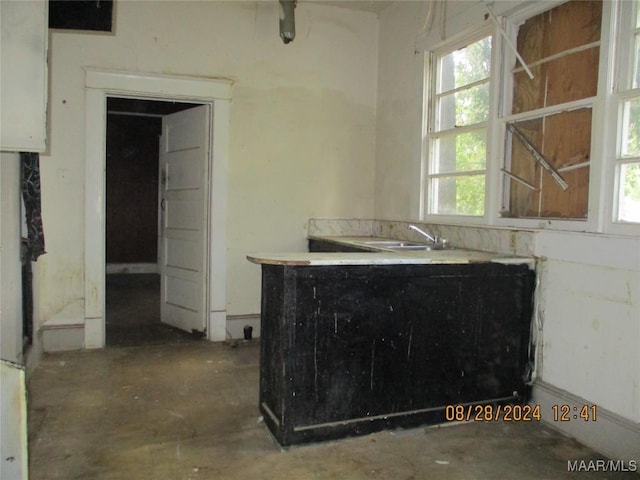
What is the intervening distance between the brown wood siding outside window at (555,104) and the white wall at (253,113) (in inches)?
72.5

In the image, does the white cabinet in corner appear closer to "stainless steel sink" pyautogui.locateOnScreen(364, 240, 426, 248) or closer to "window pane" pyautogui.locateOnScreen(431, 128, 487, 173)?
"stainless steel sink" pyautogui.locateOnScreen(364, 240, 426, 248)

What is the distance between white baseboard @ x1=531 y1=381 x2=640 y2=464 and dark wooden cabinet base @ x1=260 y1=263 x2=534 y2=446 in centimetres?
15

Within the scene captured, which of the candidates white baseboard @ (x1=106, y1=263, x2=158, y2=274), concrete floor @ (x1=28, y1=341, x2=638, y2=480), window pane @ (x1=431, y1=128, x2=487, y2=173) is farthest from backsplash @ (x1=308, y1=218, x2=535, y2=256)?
white baseboard @ (x1=106, y1=263, x2=158, y2=274)

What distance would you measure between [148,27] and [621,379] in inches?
161

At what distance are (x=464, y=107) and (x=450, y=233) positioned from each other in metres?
0.92

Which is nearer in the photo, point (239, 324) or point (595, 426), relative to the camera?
point (595, 426)

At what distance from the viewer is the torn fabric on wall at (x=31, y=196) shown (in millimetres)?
3264

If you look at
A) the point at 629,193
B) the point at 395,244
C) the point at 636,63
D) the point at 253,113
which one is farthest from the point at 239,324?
the point at 636,63

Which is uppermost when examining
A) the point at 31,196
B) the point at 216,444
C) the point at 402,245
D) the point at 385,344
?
the point at 31,196

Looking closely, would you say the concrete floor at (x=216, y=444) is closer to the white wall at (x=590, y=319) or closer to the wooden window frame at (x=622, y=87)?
the white wall at (x=590, y=319)

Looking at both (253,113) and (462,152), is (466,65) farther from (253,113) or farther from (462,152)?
(253,113)

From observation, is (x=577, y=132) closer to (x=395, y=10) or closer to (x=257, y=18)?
(x=395, y=10)

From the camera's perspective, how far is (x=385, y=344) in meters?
2.58

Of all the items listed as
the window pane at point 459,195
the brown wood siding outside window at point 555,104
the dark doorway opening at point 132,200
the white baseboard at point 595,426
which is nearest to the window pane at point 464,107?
the brown wood siding outside window at point 555,104
